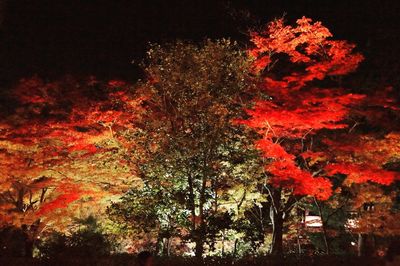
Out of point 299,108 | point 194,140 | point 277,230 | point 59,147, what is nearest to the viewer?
point 194,140

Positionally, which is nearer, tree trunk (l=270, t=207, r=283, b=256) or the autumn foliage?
the autumn foliage

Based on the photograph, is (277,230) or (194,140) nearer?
(194,140)

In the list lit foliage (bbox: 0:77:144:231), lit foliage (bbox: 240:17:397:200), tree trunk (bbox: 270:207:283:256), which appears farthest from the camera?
tree trunk (bbox: 270:207:283:256)

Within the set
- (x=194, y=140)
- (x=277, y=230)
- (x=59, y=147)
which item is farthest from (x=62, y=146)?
(x=277, y=230)

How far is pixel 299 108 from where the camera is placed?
45.8 feet

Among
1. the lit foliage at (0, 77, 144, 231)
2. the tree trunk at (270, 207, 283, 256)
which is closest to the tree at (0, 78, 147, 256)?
the lit foliage at (0, 77, 144, 231)

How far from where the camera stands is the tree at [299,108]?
13.3m

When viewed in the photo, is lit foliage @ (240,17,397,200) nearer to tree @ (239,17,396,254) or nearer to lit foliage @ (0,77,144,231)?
tree @ (239,17,396,254)

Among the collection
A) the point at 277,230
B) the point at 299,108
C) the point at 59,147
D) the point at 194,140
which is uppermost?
the point at 299,108

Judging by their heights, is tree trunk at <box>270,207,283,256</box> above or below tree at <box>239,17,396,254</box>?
below

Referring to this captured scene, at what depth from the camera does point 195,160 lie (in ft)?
40.2

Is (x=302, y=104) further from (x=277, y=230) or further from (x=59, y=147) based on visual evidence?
(x=59, y=147)

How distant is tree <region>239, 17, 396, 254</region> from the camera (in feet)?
43.7

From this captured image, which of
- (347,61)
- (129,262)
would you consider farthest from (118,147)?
(347,61)
